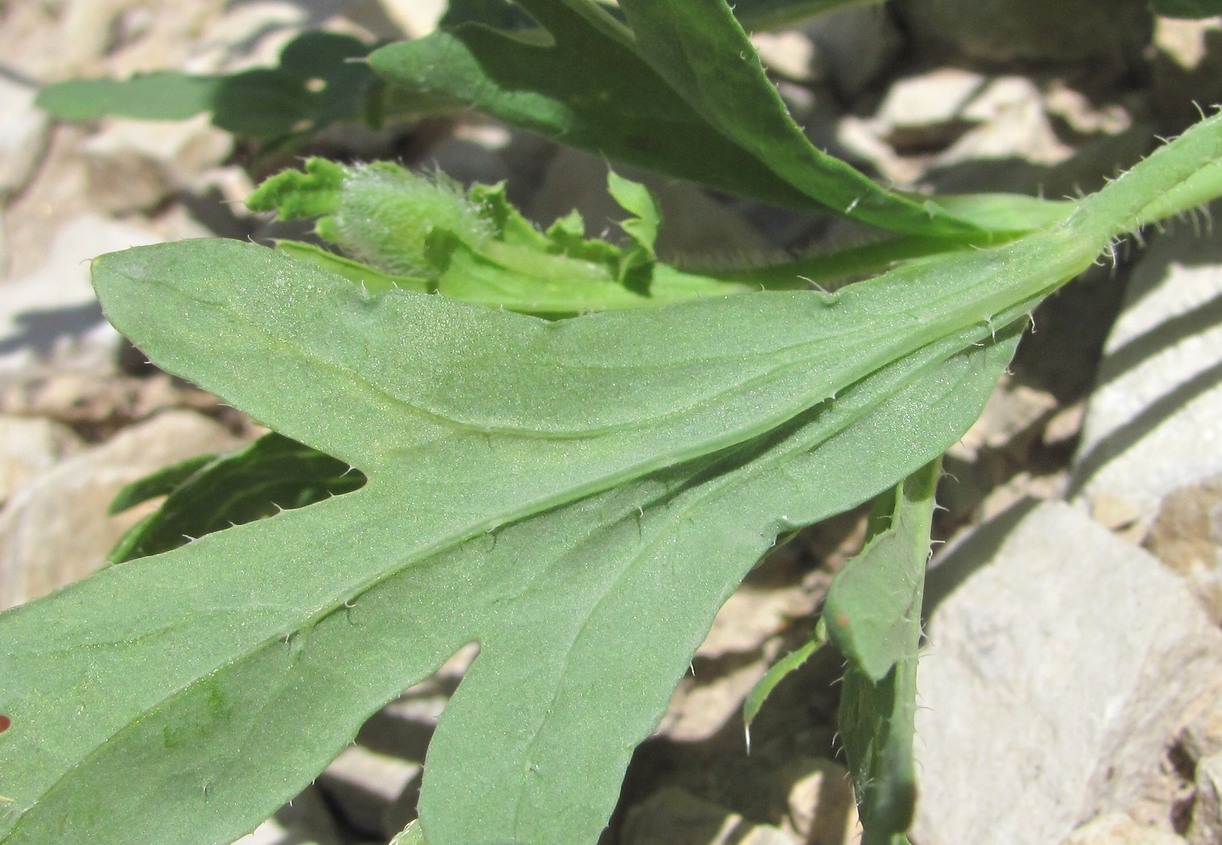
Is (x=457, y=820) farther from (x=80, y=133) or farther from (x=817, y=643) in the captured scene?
(x=80, y=133)

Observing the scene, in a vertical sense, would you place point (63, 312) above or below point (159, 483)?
below

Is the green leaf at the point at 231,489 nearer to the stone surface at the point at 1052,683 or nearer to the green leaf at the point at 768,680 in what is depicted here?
the green leaf at the point at 768,680

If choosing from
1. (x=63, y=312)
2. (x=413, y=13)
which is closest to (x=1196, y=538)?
(x=413, y=13)

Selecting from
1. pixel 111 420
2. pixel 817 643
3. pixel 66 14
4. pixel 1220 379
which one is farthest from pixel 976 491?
pixel 66 14

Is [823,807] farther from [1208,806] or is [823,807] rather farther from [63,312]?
[63,312]

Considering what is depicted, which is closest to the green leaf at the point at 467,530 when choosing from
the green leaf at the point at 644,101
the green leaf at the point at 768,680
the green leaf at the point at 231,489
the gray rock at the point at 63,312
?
the green leaf at the point at 768,680

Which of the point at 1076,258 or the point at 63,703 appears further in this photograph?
the point at 1076,258
